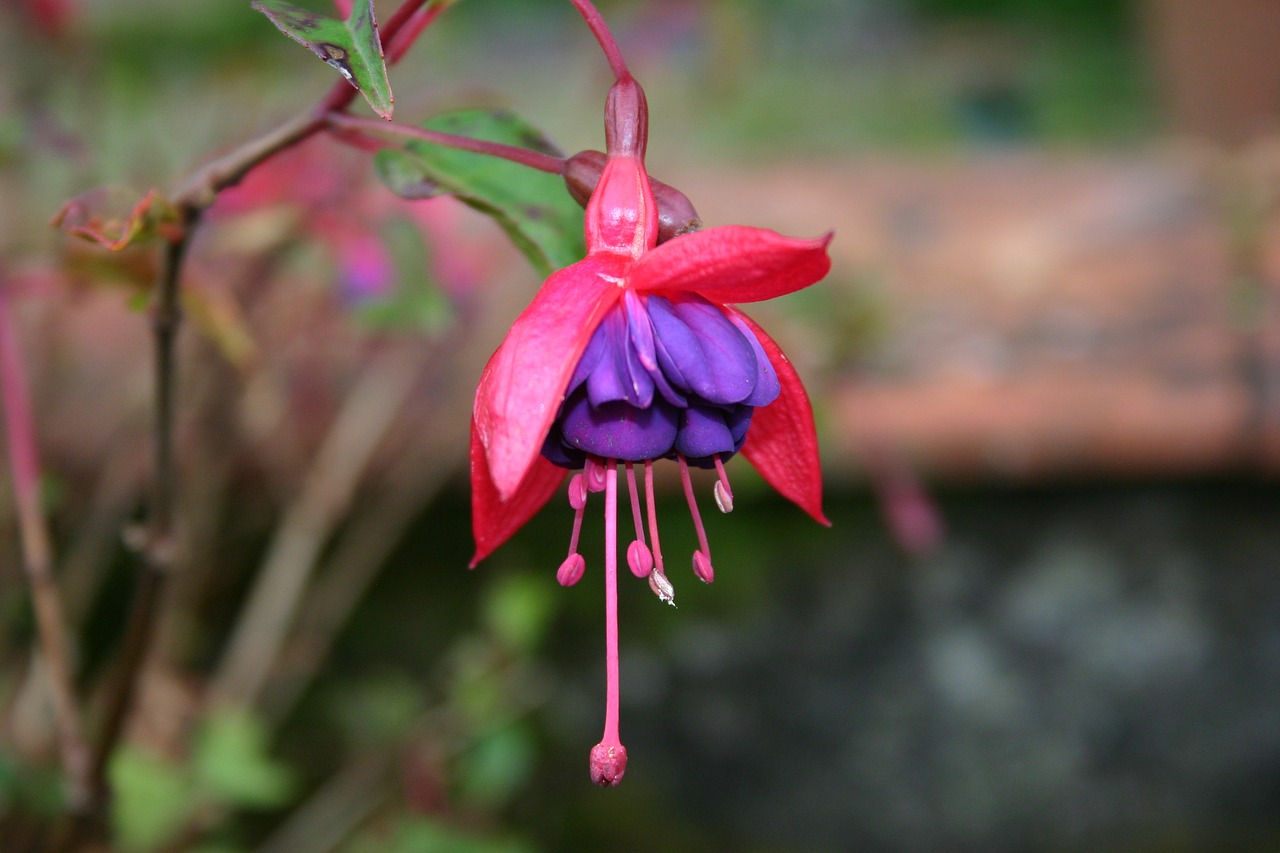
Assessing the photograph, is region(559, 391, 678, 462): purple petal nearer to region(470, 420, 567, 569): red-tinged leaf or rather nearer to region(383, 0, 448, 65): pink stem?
region(470, 420, 567, 569): red-tinged leaf

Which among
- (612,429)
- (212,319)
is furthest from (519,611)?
(612,429)

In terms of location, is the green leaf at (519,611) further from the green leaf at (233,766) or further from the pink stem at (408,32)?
the pink stem at (408,32)

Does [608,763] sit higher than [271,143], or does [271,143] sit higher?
[271,143]

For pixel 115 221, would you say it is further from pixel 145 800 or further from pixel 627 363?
pixel 145 800

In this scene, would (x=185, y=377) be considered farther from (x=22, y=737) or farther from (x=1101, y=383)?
(x=1101, y=383)

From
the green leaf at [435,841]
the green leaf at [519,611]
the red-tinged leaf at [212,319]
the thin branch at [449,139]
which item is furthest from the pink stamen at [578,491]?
the green leaf at [435,841]
